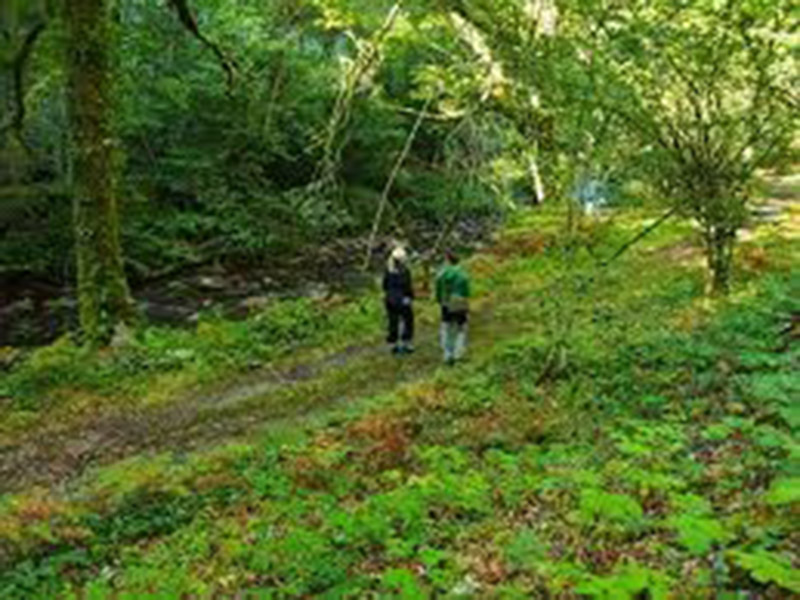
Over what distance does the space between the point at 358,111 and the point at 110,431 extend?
723 inches

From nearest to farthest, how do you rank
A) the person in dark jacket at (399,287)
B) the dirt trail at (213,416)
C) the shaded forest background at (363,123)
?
the dirt trail at (213,416)
the shaded forest background at (363,123)
the person in dark jacket at (399,287)

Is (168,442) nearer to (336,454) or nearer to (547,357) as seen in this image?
(336,454)

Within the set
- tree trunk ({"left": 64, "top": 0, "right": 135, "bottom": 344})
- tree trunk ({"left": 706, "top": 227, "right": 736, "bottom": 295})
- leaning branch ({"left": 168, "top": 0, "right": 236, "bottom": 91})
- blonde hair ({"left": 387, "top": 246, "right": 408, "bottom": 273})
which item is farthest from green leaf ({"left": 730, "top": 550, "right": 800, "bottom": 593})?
tree trunk ({"left": 64, "top": 0, "right": 135, "bottom": 344})

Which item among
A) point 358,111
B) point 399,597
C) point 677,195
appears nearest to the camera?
point 399,597

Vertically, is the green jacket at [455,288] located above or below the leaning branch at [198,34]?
below

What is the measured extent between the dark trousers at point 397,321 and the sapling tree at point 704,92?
5.01 metres

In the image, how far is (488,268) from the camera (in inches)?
942

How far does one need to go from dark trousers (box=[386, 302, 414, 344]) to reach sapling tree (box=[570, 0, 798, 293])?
5014mm

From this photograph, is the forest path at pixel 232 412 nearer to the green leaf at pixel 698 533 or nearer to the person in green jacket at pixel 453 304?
the person in green jacket at pixel 453 304

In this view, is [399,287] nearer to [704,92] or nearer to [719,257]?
[719,257]

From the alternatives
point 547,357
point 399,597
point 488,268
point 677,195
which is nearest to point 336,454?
point 547,357

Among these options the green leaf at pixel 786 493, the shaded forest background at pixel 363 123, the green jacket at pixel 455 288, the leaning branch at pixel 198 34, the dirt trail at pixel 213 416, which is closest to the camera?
the green leaf at pixel 786 493

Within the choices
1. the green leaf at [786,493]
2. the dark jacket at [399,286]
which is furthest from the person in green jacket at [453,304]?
the green leaf at [786,493]

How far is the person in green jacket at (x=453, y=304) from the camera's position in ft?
49.1
